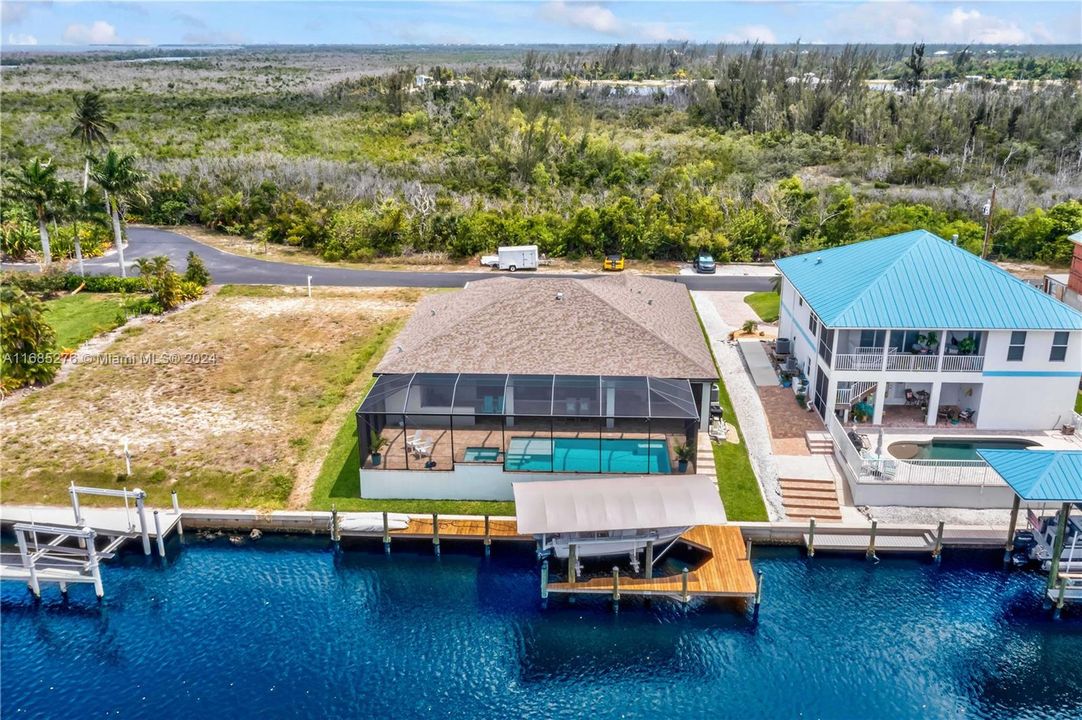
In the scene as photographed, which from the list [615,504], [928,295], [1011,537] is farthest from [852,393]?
[615,504]

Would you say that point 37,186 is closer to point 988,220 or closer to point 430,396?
point 430,396

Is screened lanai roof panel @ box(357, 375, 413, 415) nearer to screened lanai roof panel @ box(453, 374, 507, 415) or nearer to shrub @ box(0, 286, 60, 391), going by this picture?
screened lanai roof panel @ box(453, 374, 507, 415)

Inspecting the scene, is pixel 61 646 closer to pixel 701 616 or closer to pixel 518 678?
pixel 518 678

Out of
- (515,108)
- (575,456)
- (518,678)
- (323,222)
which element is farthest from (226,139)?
(518,678)

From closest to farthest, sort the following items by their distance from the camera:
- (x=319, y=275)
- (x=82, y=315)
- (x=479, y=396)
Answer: (x=479, y=396) → (x=82, y=315) → (x=319, y=275)

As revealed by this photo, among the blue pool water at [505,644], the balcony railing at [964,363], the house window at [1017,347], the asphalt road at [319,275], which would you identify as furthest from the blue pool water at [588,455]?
the asphalt road at [319,275]

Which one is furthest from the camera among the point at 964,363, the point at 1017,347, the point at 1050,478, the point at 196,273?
the point at 196,273

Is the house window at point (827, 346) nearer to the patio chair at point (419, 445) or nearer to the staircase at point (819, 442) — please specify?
the staircase at point (819, 442)
